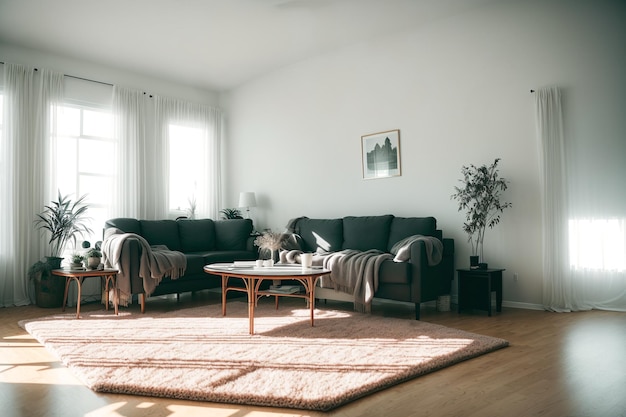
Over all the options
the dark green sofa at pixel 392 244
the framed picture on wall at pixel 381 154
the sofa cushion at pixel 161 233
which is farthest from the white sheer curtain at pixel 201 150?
the framed picture on wall at pixel 381 154

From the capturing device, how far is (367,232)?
5.61 meters

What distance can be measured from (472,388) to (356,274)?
2.28 metres

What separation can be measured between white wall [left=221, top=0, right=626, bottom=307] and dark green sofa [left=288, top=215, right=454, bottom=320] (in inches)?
15.1

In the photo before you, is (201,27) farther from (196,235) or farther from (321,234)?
(321,234)

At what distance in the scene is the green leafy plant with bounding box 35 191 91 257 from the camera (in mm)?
5758

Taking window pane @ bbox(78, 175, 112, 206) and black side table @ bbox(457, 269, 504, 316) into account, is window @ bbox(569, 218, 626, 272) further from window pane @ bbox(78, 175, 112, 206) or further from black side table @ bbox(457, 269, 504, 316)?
window pane @ bbox(78, 175, 112, 206)

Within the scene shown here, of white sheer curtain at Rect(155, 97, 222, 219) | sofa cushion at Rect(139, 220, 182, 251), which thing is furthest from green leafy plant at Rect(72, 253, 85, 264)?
white sheer curtain at Rect(155, 97, 222, 219)

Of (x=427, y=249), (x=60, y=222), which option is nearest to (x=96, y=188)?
(x=60, y=222)

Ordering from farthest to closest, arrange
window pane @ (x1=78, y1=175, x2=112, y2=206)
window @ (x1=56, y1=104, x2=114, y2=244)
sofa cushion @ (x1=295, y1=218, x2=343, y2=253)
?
1. window pane @ (x1=78, y1=175, x2=112, y2=206)
2. window @ (x1=56, y1=104, x2=114, y2=244)
3. sofa cushion @ (x1=295, y1=218, x2=343, y2=253)

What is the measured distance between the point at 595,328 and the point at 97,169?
19.7ft

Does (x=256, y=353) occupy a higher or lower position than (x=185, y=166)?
lower

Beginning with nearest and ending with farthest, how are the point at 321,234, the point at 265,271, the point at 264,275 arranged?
the point at 264,275
the point at 265,271
the point at 321,234

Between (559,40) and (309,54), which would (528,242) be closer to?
(559,40)

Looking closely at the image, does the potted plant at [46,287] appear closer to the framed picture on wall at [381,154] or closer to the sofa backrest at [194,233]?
the sofa backrest at [194,233]
